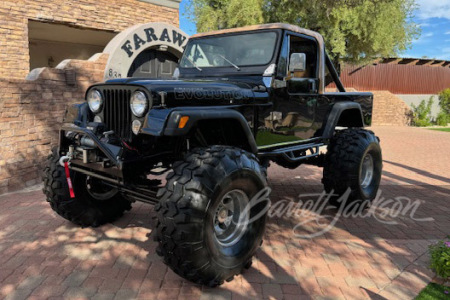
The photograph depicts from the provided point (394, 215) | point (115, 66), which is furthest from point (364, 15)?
point (394, 215)

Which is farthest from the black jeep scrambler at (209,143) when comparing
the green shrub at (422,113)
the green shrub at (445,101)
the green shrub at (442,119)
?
the green shrub at (445,101)

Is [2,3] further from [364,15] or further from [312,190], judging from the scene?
[364,15]

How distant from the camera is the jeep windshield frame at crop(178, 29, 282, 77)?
405 cm

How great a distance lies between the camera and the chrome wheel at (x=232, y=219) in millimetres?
3180

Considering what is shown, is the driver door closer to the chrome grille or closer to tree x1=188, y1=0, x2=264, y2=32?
the chrome grille

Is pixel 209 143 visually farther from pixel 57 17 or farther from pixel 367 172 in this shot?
pixel 57 17

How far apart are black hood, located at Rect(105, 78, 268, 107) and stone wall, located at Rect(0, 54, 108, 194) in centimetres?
336

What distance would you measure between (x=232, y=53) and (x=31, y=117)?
3.90 meters

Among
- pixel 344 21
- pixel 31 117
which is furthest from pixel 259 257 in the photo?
pixel 344 21

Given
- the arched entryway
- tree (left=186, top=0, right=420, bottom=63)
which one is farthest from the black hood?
tree (left=186, top=0, right=420, bottom=63)

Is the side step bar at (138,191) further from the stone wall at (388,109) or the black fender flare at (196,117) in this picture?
the stone wall at (388,109)

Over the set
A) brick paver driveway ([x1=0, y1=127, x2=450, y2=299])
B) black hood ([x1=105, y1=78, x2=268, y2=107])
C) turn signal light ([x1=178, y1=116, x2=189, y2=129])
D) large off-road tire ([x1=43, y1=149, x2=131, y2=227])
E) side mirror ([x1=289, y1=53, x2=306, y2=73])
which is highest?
side mirror ([x1=289, y1=53, x2=306, y2=73])

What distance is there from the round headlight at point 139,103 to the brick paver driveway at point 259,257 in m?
1.39

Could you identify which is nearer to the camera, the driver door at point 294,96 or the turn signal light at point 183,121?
the turn signal light at point 183,121
